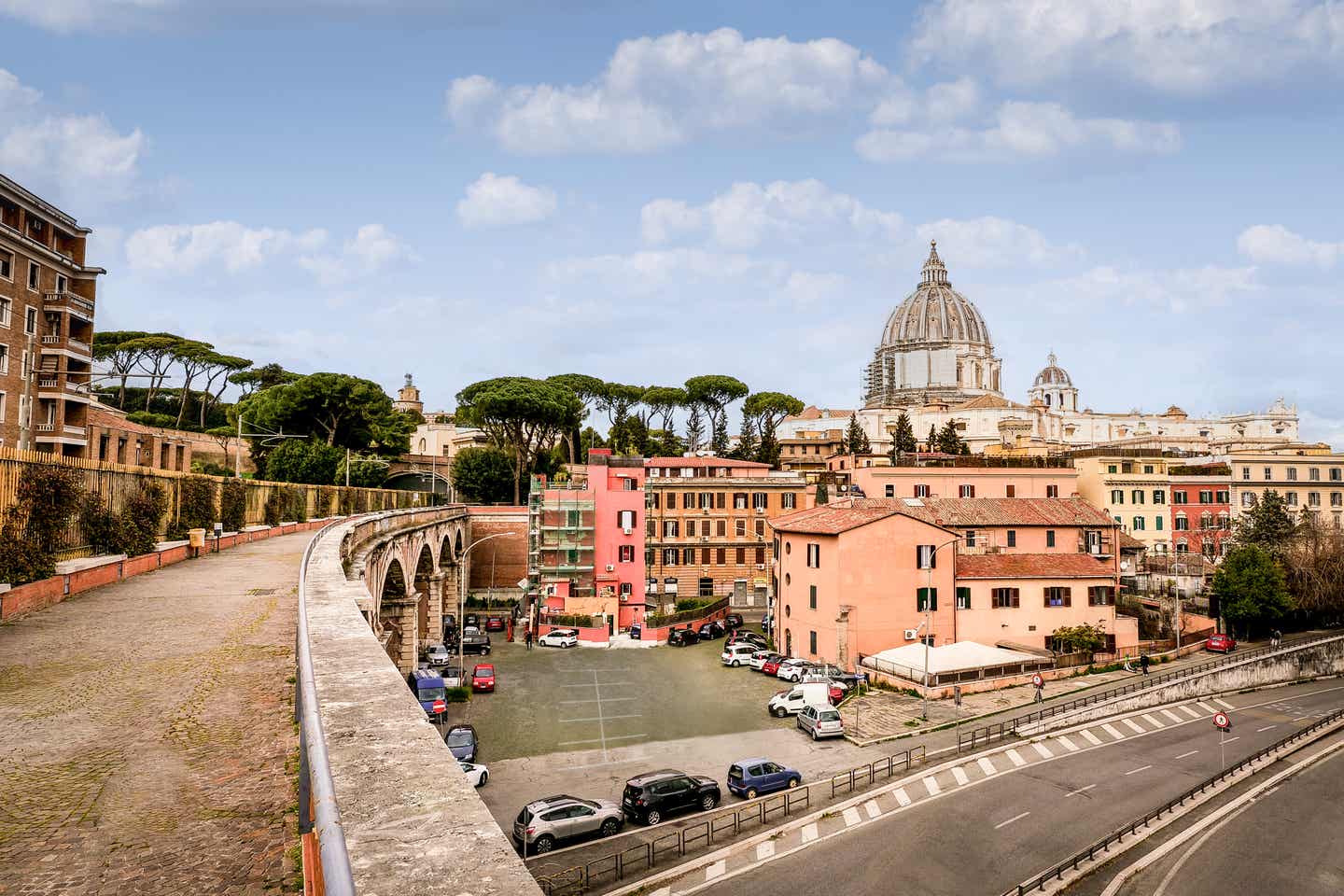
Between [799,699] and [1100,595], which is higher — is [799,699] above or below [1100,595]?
below

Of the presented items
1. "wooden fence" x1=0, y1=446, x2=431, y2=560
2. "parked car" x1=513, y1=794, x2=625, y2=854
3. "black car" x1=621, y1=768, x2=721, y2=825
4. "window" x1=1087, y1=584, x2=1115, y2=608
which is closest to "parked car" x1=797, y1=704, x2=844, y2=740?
"black car" x1=621, y1=768, x2=721, y2=825

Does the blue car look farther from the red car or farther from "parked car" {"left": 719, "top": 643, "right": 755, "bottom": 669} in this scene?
"parked car" {"left": 719, "top": 643, "right": 755, "bottom": 669}

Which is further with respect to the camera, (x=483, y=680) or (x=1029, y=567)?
(x=1029, y=567)

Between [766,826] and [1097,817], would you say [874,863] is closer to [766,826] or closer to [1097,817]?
[766,826]

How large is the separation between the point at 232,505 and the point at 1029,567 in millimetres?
41582

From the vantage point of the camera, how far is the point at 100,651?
1175 cm

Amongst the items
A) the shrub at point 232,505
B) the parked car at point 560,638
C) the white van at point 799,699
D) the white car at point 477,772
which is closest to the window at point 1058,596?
the white van at point 799,699

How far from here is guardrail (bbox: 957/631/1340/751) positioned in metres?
31.9

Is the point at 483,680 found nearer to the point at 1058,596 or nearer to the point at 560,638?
the point at 560,638

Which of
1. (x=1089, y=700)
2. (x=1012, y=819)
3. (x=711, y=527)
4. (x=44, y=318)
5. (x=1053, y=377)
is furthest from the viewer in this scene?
(x=1053, y=377)

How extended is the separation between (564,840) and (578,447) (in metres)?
74.1

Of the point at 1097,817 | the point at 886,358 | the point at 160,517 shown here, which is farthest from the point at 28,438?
the point at 886,358

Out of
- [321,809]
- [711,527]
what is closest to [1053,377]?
[711,527]

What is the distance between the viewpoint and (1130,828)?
78.5 feet
